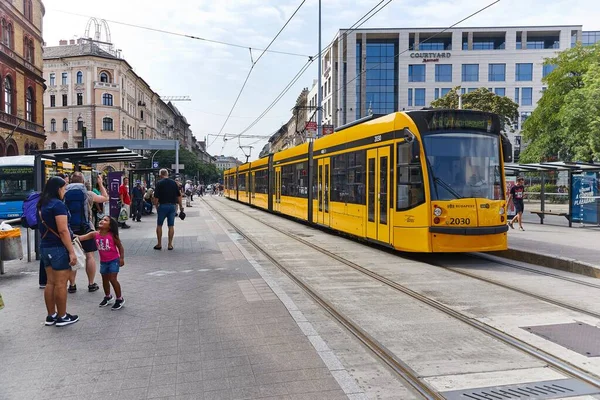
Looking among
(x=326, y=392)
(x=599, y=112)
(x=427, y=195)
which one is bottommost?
(x=326, y=392)

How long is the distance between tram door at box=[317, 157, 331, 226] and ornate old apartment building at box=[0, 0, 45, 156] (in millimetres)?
27467

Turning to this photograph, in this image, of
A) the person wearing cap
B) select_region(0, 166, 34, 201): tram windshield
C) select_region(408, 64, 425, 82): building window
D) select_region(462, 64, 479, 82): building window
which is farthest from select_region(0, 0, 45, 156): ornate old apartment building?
select_region(462, 64, 479, 82): building window

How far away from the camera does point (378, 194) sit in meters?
11.8

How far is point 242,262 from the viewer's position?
10453 millimetres

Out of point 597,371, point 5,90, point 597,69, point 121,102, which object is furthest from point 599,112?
point 121,102

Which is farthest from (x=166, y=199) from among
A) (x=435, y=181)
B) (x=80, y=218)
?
(x=435, y=181)

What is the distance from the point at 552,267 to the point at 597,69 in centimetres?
3291

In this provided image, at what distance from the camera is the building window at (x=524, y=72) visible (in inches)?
2532

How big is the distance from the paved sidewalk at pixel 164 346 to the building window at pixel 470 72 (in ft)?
206

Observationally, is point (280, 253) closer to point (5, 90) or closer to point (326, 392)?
point (326, 392)

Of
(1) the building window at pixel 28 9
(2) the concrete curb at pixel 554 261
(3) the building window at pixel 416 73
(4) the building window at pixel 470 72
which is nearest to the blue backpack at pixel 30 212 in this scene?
(2) the concrete curb at pixel 554 261

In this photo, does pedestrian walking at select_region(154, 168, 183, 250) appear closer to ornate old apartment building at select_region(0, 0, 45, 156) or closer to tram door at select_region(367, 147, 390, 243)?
tram door at select_region(367, 147, 390, 243)

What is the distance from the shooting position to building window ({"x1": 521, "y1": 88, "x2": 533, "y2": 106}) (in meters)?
65.0

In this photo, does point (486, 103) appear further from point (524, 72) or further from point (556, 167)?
point (556, 167)
